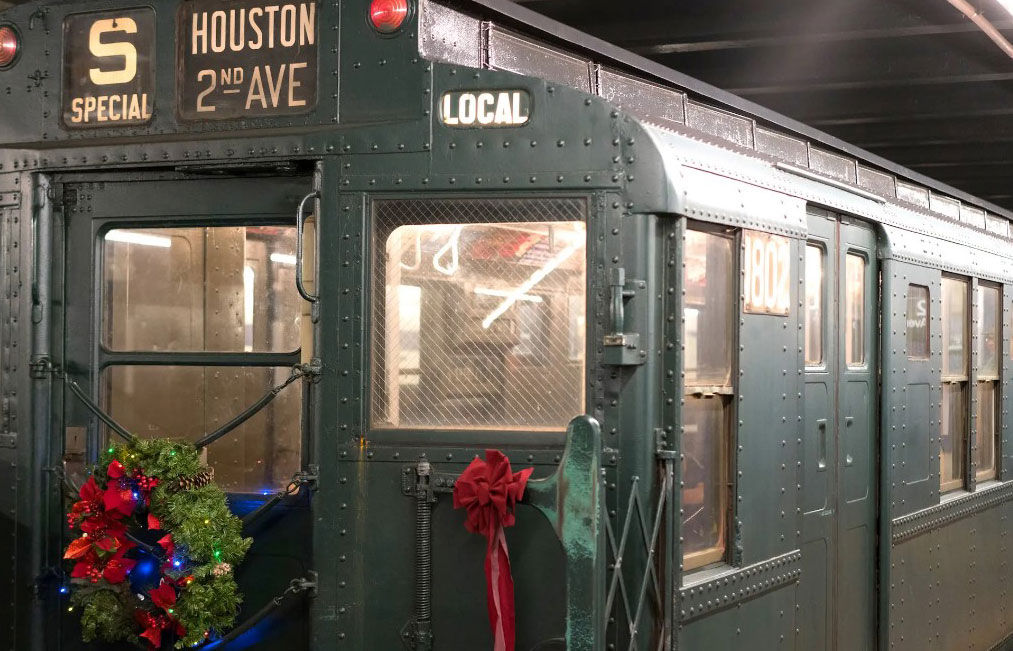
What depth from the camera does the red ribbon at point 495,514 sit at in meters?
4.30

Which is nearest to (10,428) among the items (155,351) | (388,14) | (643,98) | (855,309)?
(155,351)

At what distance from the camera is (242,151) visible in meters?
4.84

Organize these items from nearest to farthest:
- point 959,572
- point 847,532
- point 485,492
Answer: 1. point 485,492
2. point 847,532
3. point 959,572

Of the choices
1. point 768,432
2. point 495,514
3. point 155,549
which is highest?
point 768,432

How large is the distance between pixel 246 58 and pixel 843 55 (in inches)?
214

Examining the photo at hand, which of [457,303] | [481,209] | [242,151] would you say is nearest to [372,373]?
[457,303]

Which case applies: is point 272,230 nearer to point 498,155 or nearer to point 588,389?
point 498,155

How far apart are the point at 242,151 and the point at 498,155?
1058 millimetres

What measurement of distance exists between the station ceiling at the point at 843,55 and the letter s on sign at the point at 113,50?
3324 millimetres

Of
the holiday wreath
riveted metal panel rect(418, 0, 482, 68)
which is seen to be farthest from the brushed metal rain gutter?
the holiday wreath

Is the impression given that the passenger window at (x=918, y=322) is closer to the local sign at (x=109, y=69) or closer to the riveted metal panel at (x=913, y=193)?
the riveted metal panel at (x=913, y=193)

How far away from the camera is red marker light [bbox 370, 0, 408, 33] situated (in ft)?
15.2

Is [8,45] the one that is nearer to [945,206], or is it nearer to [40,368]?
[40,368]

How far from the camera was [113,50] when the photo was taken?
200 inches
